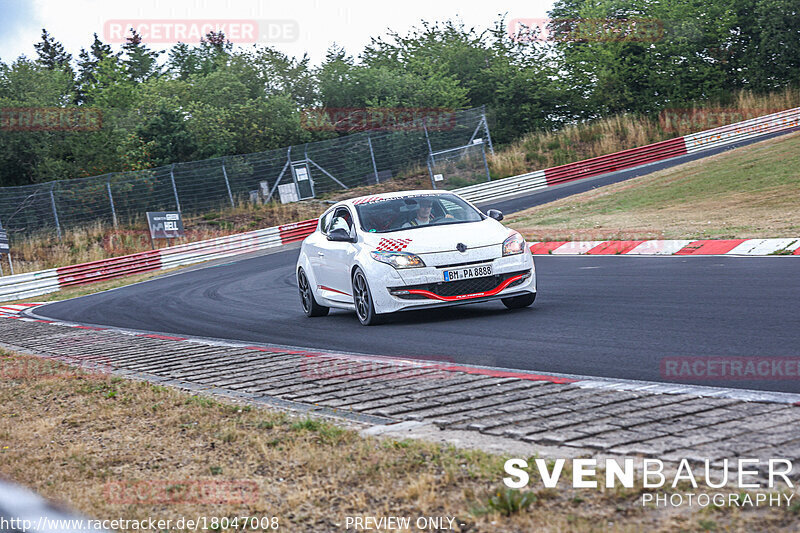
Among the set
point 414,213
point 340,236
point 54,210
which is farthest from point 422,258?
point 54,210

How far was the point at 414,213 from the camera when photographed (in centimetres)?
1141

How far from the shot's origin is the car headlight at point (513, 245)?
34.3 ft

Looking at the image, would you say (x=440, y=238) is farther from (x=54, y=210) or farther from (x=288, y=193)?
(x=288, y=193)

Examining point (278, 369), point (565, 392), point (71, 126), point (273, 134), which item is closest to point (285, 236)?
point (273, 134)

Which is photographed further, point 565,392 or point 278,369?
point 278,369

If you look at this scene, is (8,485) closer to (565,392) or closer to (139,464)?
(139,464)

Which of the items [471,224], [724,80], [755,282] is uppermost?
[724,80]

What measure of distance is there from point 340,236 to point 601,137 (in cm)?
3468

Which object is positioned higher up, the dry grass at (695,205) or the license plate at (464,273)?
the license plate at (464,273)

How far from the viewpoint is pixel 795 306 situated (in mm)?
8695

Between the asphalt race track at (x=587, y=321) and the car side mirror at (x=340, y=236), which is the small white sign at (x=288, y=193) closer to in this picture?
the asphalt race track at (x=587, y=321)

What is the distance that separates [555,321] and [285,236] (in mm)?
25944
